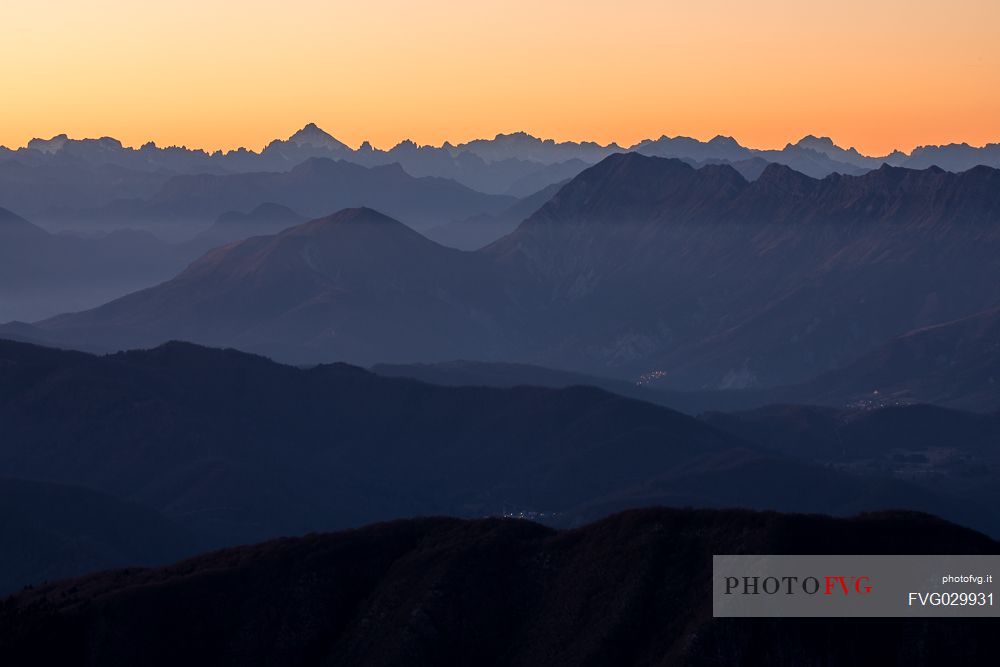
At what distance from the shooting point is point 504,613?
12431 centimetres

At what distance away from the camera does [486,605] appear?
125m

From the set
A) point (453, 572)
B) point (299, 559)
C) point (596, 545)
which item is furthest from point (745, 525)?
point (299, 559)

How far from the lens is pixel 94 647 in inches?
4786

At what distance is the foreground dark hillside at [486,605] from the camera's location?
106250 millimetres

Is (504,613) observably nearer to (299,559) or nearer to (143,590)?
(299,559)

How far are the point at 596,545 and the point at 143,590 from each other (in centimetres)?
3655

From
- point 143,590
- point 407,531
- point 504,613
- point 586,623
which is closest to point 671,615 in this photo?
point 586,623

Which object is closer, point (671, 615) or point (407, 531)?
point (671, 615)

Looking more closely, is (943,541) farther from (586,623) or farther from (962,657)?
(586,623)

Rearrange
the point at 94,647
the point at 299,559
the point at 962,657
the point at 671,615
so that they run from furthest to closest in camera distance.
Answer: the point at 299,559 < the point at 94,647 < the point at 671,615 < the point at 962,657

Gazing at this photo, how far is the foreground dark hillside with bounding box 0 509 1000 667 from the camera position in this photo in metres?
106

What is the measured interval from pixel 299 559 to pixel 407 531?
997 cm

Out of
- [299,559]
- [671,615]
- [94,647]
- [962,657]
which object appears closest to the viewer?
[962,657]

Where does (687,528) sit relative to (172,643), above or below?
above
